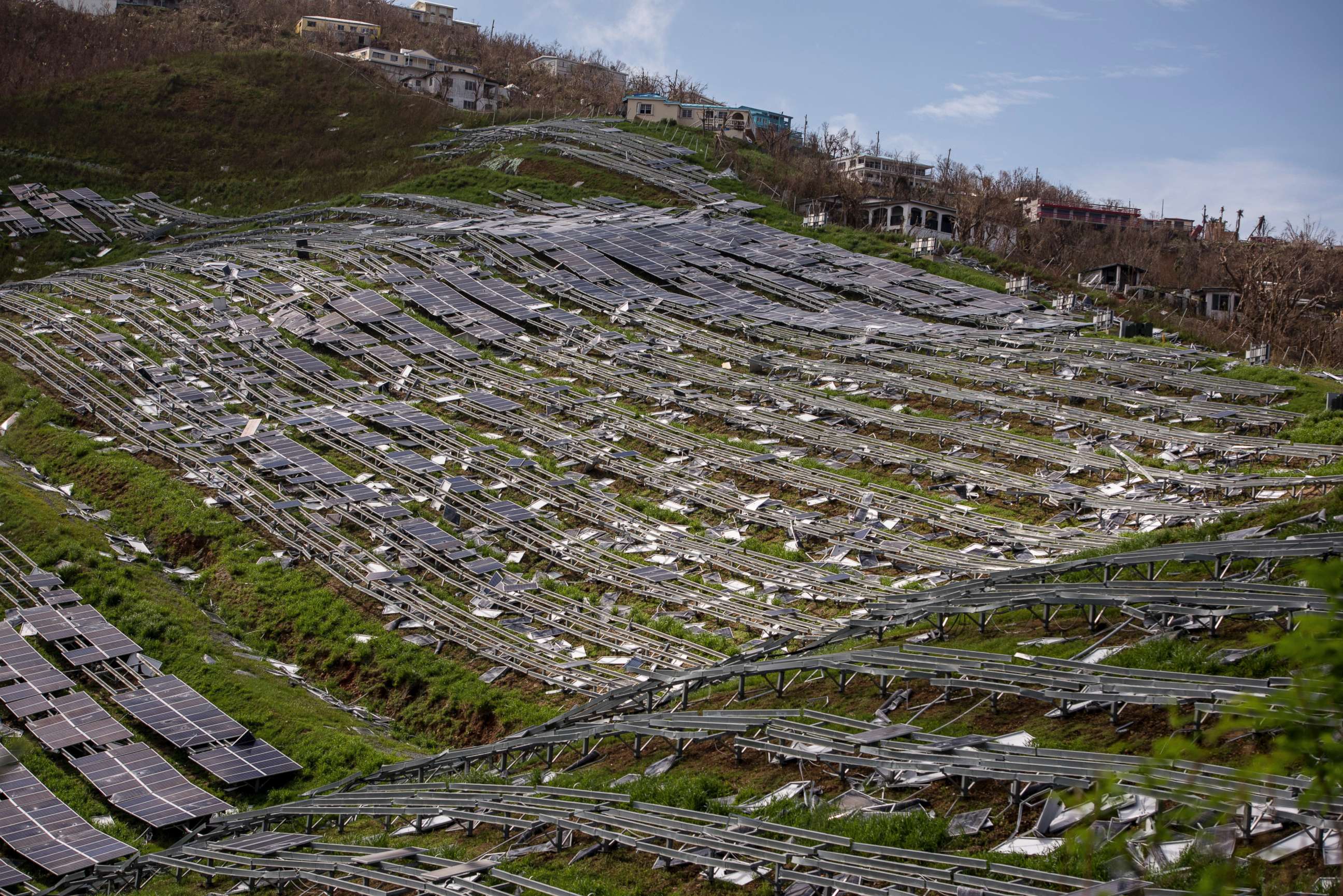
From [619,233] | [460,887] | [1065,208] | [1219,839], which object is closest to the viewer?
[1219,839]

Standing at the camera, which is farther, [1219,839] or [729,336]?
[729,336]

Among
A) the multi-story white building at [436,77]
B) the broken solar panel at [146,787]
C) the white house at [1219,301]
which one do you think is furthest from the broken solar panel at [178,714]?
the multi-story white building at [436,77]

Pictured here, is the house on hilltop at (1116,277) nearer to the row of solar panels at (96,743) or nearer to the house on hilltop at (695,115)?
the house on hilltop at (695,115)

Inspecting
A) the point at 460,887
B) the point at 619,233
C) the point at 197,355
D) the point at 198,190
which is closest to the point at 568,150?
the point at 619,233

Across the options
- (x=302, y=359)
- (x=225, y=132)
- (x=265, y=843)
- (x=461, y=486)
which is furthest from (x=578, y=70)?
(x=265, y=843)

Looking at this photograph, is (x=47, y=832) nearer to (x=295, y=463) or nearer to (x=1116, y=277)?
(x=295, y=463)

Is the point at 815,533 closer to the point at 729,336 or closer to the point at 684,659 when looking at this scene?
the point at 684,659
